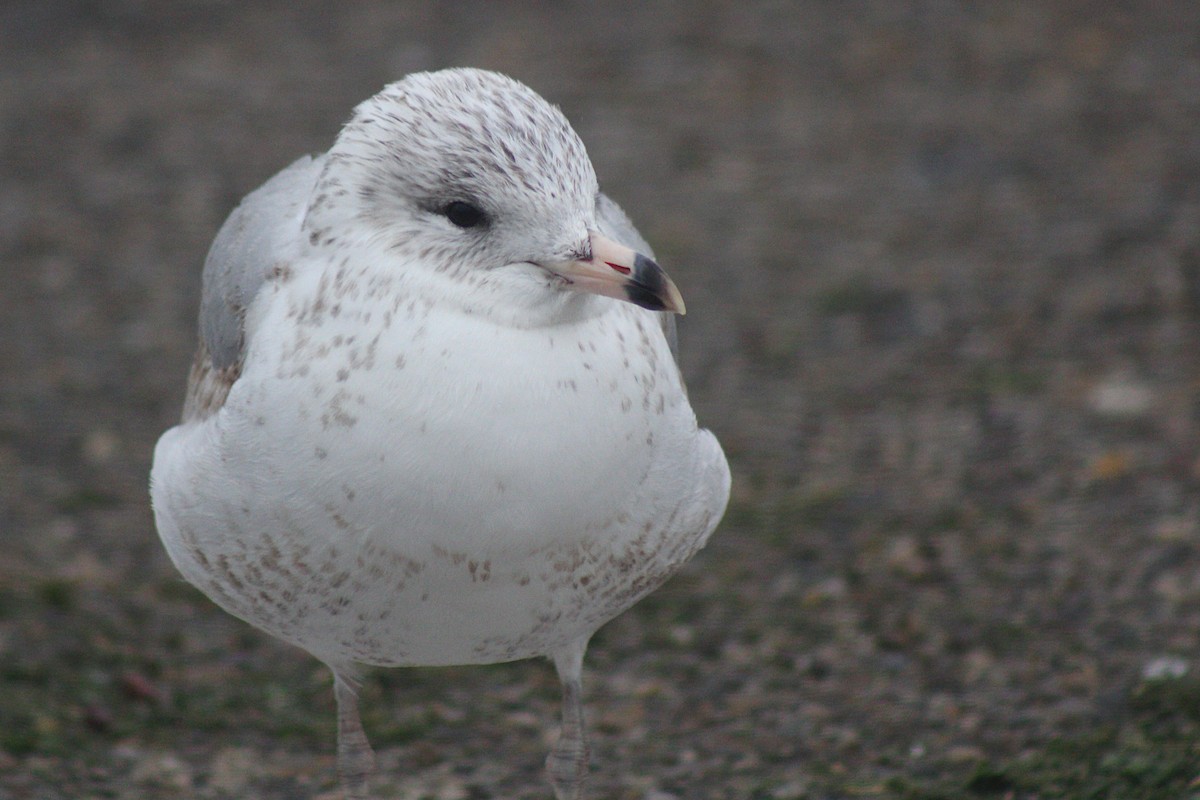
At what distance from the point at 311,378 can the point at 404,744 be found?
1647 millimetres

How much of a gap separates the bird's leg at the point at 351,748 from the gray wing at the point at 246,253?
32.8 inches

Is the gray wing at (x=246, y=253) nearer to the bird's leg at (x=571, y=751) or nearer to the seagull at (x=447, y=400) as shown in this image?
the seagull at (x=447, y=400)

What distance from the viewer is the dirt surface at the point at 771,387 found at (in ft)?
13.0

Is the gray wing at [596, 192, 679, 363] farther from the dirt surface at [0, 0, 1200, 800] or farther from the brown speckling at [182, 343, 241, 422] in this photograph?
the dirt surface at [0, 0, 1200, 800]

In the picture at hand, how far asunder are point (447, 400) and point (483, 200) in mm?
356

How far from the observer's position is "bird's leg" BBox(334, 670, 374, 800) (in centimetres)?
351

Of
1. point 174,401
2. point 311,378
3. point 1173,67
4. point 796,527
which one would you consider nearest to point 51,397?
point 174,401

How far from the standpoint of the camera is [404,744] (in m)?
4.05

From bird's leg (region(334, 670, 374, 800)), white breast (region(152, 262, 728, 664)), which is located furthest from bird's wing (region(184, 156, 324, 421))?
bird's leg (region(334, 670, 374, 800))

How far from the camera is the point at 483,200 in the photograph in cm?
268

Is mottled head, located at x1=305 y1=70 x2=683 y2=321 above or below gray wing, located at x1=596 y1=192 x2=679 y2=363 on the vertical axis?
below

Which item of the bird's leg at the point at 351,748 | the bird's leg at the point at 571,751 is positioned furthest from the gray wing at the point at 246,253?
the bird's leg at the point at 571,751

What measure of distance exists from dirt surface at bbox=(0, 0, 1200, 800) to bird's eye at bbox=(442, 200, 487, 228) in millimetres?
1689

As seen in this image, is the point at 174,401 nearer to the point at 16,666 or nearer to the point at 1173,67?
the point at 16,666
